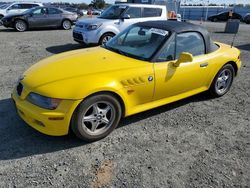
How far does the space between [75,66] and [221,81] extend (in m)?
2.95

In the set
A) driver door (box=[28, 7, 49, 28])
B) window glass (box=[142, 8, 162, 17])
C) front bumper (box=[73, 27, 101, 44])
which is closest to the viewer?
front bumper (box=[73, 27, 101, 44])

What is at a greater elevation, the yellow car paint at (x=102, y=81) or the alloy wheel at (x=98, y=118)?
the yellow car paint at (x=102, y=81)

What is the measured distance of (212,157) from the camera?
3459 millimetres

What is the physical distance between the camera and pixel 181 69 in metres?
4.25

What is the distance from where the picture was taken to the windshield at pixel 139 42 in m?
4.19

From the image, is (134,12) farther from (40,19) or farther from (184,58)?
(40,19)

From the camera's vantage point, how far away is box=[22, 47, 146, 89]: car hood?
11.7 feet

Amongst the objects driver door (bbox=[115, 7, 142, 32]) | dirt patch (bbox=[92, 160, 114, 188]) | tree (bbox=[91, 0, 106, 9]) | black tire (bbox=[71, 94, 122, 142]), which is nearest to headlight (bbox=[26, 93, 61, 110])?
black tire (bbox=[71, 94, 122, 142])

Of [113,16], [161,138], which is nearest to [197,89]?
[161,138]

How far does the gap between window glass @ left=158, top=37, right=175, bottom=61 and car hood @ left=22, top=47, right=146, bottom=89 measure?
0.37 meters

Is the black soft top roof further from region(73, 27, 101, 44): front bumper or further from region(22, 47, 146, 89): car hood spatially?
region(73, 27, 101, 44): front bumper

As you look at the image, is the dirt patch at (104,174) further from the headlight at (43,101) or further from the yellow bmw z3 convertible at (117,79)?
the headlight at (43,101)

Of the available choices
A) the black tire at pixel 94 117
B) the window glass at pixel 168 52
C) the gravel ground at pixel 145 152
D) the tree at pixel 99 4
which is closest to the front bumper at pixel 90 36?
the gravel ground at pixel 145 152

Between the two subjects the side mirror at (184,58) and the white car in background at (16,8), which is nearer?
the side mirror at (184,58)
